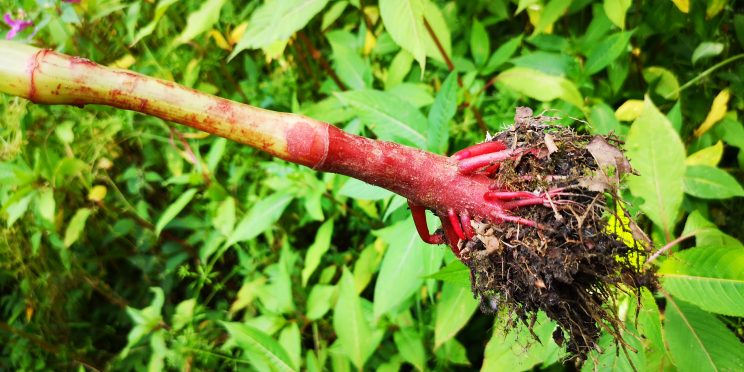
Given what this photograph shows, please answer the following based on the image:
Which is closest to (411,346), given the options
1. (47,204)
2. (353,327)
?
(353,327)

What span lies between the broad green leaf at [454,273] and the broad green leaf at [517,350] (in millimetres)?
144

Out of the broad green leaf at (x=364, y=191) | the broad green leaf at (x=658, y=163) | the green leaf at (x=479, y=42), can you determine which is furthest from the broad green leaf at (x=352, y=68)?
A: the broad green leaf at (x=658, y=163)

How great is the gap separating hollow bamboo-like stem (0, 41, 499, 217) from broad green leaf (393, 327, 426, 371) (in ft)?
2.84

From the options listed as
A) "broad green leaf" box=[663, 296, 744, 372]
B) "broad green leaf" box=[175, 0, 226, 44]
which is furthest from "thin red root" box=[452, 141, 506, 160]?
"broad green leaf" box=[175, 0, 226, 44]

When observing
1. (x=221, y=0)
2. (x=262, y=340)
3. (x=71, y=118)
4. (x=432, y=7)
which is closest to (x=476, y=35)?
(x=432, y=7)

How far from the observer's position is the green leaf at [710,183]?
5.10 feet

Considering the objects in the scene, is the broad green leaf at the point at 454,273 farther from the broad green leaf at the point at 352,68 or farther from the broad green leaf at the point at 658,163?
the broad green leaf at the point at 352,68

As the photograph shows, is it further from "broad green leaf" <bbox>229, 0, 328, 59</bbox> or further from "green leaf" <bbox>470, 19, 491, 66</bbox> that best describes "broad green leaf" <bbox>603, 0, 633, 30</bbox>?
"broad green leaf" <bbox>229, 0, 328, 59</bbox>

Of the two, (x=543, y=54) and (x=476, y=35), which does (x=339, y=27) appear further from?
(x=543, y=54)

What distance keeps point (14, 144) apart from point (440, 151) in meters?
2.07

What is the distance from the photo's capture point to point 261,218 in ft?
6.40

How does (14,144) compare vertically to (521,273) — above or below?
below

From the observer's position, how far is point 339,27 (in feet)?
9.06

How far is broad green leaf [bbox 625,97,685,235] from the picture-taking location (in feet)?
4.48
